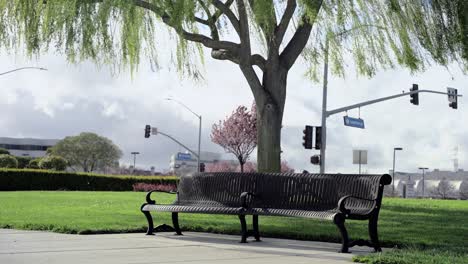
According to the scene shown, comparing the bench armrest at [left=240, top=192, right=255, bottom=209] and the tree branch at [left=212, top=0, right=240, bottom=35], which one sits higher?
the tree branch at [left=212, top=0, right=240, bottom=35]

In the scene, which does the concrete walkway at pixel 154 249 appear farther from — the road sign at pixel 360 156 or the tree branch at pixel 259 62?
the road sign at pixel 360 156

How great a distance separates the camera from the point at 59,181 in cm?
4544

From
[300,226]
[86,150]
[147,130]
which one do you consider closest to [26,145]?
[86,150]

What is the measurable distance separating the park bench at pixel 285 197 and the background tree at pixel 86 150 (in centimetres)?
8437

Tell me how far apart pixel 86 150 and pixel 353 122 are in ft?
210

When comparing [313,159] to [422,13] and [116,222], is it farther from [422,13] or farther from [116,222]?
[116,222]

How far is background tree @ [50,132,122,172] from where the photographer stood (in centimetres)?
9325

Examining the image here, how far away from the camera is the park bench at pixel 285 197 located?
867 centimetres

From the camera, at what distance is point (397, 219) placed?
45.8 feet

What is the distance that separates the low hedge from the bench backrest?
34.6 meters

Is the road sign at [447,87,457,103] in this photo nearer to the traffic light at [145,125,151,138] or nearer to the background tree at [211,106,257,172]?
the background tree at [211,106,257,172]

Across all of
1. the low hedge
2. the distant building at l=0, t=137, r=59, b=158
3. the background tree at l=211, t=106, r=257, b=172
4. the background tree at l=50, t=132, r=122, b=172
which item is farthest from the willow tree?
the distant building at l=0, t=137, r=59, b=158

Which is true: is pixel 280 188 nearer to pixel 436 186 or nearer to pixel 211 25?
pixel 211 25

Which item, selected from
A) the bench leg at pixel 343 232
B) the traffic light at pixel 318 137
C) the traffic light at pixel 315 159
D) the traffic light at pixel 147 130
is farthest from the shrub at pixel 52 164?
the bench leg at pixel 343 232
